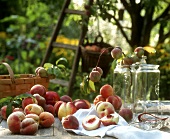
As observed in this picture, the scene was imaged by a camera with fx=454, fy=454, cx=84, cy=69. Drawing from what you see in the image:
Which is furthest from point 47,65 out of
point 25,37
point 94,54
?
point 25,37

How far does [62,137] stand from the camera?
168 cm

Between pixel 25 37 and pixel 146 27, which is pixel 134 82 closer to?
pixel 146 27

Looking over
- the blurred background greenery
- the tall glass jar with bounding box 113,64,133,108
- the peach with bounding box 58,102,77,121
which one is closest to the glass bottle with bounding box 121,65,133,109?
the tall glass jar with bounding box 113,64,133,108

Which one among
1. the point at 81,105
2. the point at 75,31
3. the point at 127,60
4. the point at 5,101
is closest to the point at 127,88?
the point at 127,60

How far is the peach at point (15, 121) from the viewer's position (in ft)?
5.65

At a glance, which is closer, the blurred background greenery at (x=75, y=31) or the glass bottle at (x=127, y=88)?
the glass bottle at (x=127, y=88)

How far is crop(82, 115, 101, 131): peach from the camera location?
1.77 m

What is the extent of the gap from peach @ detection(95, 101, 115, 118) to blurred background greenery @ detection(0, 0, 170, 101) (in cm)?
215

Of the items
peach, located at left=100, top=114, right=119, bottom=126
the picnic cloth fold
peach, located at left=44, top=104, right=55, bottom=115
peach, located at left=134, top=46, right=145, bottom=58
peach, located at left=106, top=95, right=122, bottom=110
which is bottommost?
the picnic cloth fold

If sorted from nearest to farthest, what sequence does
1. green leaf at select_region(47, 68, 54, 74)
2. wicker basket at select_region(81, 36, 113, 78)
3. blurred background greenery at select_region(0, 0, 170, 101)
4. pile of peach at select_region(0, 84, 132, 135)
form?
1. pile of peach at select_region(0, 84, 132, 135)
2. green leaf at select_region(47, 68, 54, 74)
3. wicker basket at select_region(81, 36, 113, 78)
4. blurred background greenery at select_region(0, 0, 170, 101)

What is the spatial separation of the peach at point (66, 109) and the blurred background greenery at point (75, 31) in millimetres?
2115

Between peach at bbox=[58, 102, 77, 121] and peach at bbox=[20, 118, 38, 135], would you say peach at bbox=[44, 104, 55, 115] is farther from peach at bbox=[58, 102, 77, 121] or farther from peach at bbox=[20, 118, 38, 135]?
peach at bbox=[20, 118, 38, 135]

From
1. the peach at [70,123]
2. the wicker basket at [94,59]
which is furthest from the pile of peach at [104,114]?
the wicker basket at [94,59]

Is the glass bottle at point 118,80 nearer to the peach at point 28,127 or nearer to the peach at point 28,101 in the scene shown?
the peach at point 28,101
